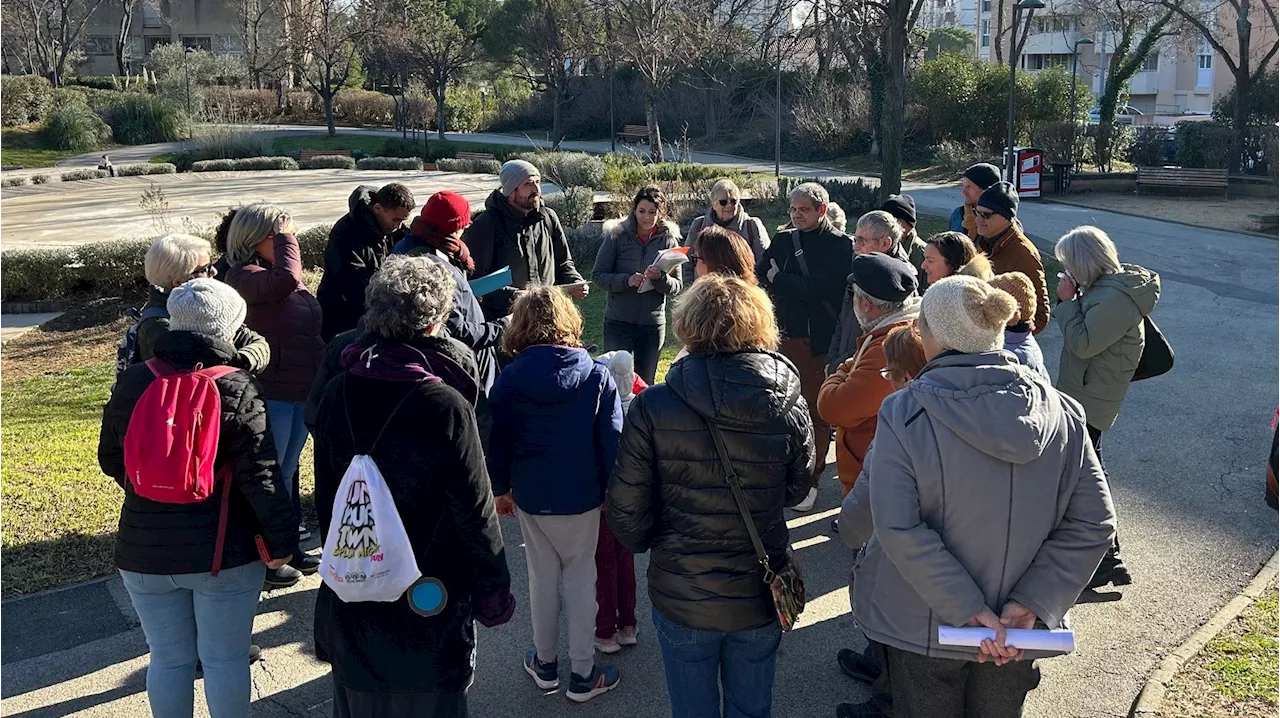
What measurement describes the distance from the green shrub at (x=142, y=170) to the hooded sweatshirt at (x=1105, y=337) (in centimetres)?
2825

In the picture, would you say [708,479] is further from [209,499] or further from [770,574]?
[209,499]

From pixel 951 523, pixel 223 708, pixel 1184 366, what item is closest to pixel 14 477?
pixel 223 708

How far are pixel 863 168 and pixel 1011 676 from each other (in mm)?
28865

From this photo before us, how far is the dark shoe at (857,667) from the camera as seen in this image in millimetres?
4105

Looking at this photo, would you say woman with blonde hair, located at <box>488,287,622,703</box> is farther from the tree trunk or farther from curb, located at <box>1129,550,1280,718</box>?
the tree trunk

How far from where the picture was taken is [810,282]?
606 centimetres

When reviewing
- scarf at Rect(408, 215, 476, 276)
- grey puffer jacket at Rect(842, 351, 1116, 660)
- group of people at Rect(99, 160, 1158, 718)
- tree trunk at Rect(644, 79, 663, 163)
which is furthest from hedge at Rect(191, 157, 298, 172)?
grey puffer jacket at Rect(842, 351, 1116, 660)

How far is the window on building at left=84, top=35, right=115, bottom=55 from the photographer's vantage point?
6109 centimetres

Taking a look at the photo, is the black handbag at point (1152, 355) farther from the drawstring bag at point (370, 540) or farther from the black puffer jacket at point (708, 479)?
the drawstring bag at point (370, 540)

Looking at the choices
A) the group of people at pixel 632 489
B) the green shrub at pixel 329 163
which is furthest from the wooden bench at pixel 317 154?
the group of people at pixel 632 489

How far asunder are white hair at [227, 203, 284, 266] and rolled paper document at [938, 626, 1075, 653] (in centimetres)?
367

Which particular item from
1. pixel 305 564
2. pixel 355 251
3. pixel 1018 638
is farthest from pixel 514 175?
pixel 1018 638

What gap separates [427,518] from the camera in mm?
2996

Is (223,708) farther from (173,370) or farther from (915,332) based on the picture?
(915,332)
